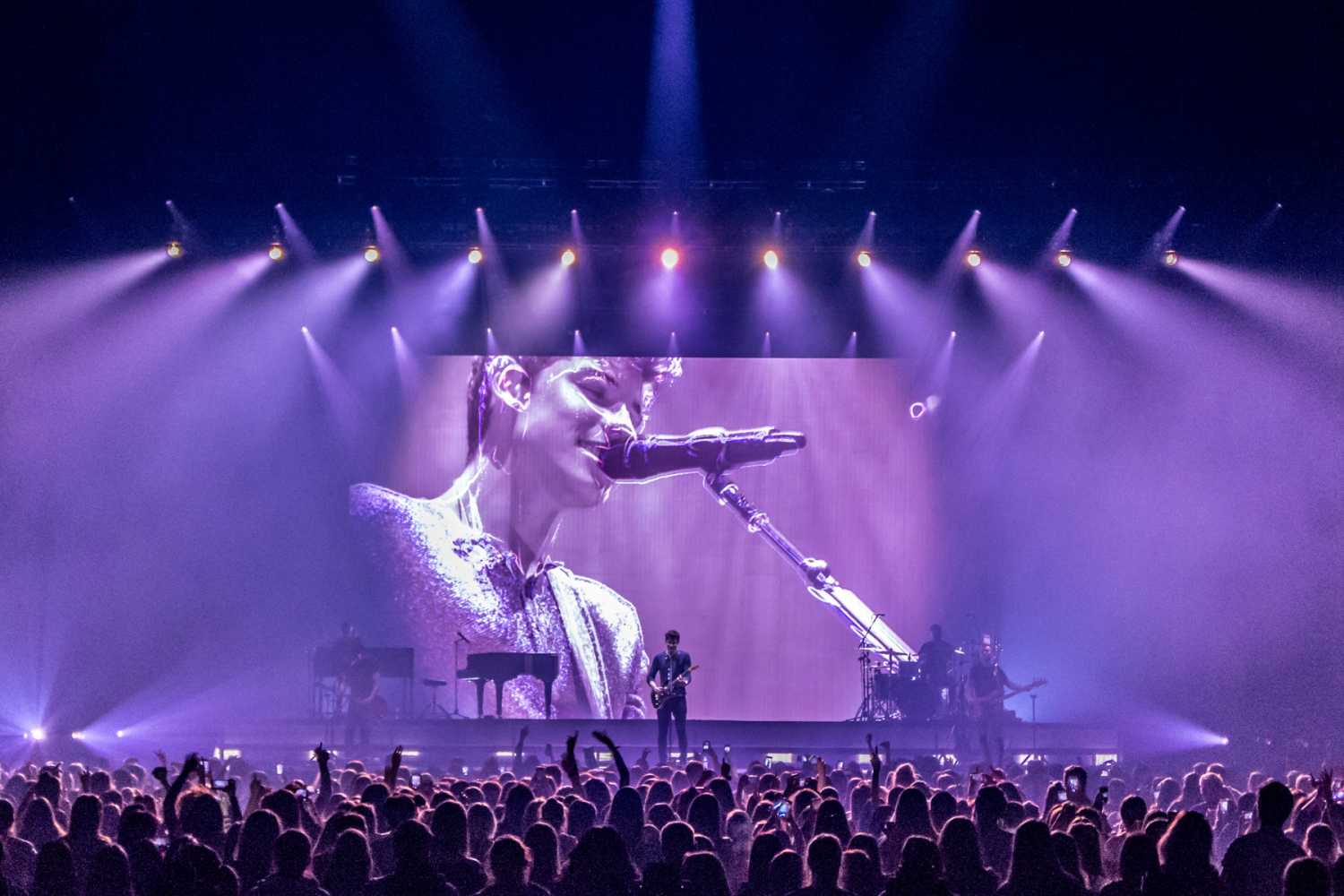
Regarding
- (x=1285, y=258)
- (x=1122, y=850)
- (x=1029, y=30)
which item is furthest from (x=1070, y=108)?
(x=1122, y=850)

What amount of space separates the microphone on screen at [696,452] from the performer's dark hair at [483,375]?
901 mm

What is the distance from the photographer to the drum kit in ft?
55.3

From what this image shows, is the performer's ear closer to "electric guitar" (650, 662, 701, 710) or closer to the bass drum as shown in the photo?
"electric guitar" (650, 662, 701, 710)

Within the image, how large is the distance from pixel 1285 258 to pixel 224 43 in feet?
44.2

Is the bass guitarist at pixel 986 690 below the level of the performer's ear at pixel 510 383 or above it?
below

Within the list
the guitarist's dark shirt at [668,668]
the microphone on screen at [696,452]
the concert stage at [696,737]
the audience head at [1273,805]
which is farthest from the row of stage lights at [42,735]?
the audience head at [1273,805]

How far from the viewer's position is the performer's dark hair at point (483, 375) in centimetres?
1945

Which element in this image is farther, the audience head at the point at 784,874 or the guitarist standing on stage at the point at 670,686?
the guitarist standing on stage at the point at 670,686

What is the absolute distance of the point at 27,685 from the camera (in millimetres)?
18500

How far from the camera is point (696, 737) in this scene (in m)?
15.1

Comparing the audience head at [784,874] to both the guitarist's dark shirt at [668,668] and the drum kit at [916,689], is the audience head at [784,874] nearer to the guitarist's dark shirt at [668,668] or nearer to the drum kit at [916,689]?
the guitarist's dark shirt at [668,668]

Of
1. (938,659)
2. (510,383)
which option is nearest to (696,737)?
(938,659)

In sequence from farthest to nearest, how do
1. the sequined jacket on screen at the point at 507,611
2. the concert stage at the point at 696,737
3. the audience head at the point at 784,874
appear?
the sequined jacket on screen at the point at 507,611 < the concert stage at the point at 696,737 < the audience head at the point at 784,874

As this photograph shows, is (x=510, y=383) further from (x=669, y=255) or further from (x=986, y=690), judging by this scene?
(x=986, y=690)
